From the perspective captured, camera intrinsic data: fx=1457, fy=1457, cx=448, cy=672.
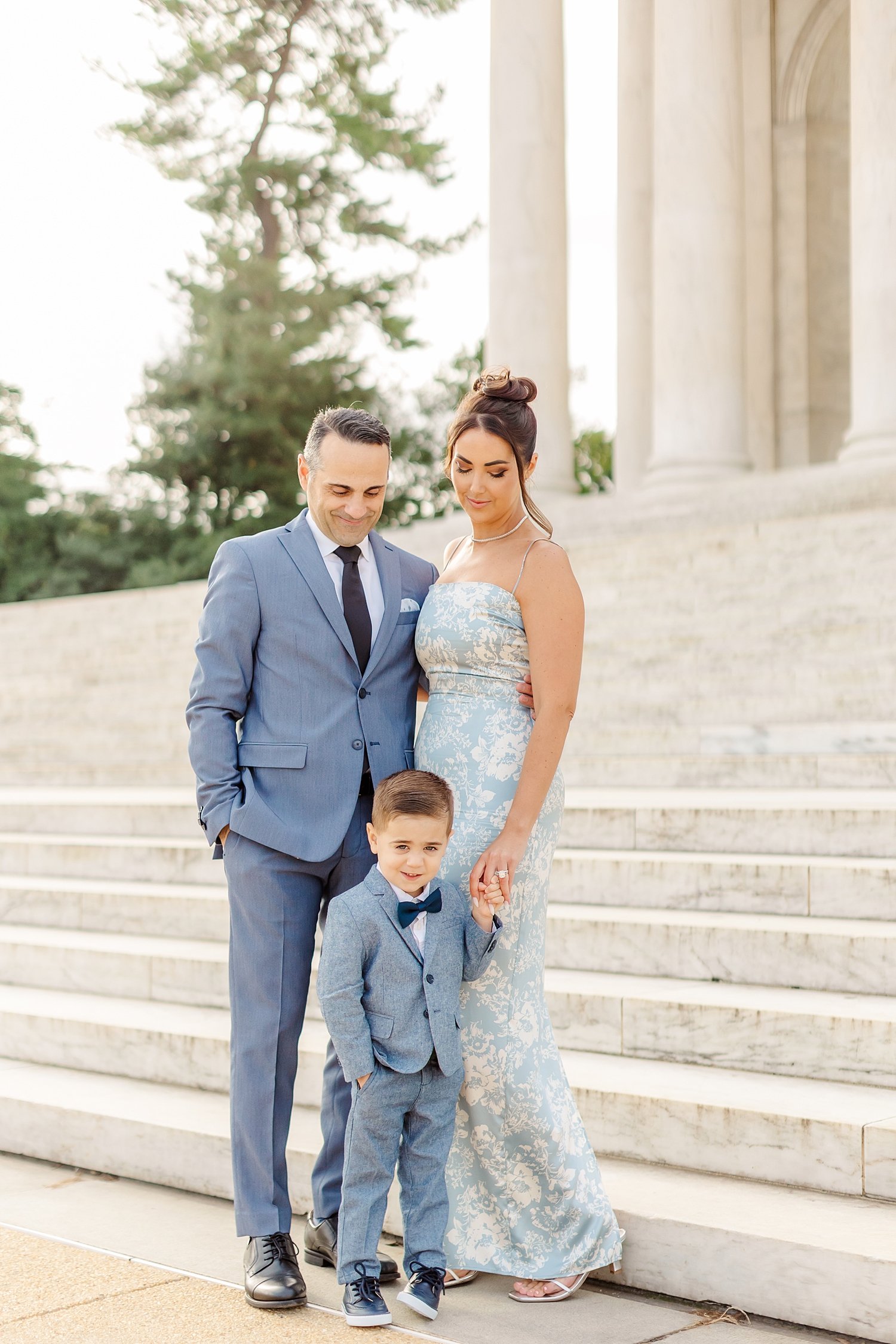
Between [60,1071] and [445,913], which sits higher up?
[445,913]

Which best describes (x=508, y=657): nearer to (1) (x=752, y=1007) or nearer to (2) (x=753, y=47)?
(1) (x=752, y=1007)

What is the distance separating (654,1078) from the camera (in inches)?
223

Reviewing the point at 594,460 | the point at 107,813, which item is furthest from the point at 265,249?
the point at 107,813

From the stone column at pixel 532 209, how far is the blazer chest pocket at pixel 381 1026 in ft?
51.8

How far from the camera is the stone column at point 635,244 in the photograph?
21.5 metres

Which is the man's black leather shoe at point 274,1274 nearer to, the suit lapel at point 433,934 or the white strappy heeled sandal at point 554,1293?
the white strappy heeled sandal at point 554,1293

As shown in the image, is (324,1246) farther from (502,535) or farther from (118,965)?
(118,965)

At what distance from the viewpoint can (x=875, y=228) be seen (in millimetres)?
16125

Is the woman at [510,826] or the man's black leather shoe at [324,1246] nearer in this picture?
the woman at [510,826]

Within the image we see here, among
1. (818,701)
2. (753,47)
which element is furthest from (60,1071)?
(753,47)

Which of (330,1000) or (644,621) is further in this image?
(644,621)

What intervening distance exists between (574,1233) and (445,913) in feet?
3.77

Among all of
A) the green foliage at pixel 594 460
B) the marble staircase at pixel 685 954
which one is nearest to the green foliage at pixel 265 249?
the green foliage at pixel 594 460

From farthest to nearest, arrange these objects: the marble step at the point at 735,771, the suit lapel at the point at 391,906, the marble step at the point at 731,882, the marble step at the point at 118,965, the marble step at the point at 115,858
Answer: the marble step at the point at 115,858, the marble step at the point at 735,771, the marble step at the point at 118,965, the marble step at the point at 731,882, the suit lapel at the point at 391,906
